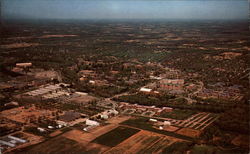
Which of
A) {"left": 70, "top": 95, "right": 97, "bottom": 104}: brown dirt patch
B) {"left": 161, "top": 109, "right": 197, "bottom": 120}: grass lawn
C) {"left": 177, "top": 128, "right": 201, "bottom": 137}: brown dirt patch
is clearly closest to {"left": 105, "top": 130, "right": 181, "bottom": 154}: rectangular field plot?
{"left": 177, "top": 128, "right": 201, "bottom": 137}: brown dirt patch

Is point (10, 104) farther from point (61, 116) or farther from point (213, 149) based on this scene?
point (213, 149)

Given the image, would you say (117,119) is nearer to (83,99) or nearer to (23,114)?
(83,99)

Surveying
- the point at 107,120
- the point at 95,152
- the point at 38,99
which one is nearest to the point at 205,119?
the point at 107,120

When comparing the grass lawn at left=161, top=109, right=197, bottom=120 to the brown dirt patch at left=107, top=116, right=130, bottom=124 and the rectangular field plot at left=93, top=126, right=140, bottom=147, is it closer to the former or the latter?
the brown dirt patch at left=107, top=116, right=130, bottom=124

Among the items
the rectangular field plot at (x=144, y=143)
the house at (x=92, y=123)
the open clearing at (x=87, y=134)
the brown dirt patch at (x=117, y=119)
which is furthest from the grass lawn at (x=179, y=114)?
the house at (x=92, y=123)

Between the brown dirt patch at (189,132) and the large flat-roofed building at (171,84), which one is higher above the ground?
the large flat-roofed building at (171,84)

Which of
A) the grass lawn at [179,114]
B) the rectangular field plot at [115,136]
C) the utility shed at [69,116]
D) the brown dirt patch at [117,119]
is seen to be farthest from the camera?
the grass lawn at [179,114]

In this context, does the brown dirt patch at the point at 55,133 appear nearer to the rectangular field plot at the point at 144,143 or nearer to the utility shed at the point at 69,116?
the utility shed at the point at 69,116
